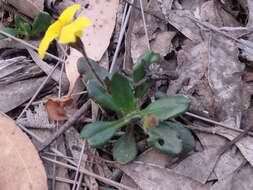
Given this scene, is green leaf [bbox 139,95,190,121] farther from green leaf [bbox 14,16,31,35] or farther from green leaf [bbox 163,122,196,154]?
green leaf [bbox 14,16,31,35]

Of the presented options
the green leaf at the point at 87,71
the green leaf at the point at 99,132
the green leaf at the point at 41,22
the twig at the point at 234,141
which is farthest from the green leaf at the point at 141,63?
the green leaf at the point at 41,22

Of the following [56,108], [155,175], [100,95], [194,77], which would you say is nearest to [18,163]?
[56,108]

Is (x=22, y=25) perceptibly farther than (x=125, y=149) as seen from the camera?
Yes

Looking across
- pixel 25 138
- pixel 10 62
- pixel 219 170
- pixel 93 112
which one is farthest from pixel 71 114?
pixel 219 170

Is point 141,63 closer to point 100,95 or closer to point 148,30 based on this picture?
point 100,95

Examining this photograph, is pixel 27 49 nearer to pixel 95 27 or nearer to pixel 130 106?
→ pixel 95 27

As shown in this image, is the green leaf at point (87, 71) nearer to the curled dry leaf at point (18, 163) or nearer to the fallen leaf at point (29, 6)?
the curled dry leaf at point (18, 163)
